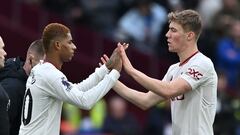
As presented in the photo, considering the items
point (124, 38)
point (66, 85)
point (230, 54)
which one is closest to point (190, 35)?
point (66, 85)

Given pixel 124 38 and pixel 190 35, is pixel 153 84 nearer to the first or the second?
pixel 190 35

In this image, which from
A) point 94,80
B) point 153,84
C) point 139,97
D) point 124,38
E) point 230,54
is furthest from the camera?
point 124,38

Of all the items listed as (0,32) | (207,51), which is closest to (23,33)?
(0,32)

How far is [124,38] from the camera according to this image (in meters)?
20.2

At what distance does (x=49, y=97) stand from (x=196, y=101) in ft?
4.99

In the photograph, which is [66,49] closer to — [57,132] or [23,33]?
[57,132]

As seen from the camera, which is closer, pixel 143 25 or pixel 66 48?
pixel 66 48

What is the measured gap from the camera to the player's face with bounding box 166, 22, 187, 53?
39.5ft

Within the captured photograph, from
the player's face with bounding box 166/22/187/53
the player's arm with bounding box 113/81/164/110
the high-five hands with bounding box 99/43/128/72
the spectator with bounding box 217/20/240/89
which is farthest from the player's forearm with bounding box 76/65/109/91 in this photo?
the spectator with bounding box 217/20/240/89

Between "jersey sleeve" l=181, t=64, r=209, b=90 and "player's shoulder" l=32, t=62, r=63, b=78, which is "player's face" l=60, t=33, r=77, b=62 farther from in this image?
"jersey sleeve" l=181, t=64, r=209, b=90

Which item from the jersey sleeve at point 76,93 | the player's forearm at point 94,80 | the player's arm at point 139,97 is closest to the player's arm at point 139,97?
the player's arm at point 139,97

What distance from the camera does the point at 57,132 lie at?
11.8 meters

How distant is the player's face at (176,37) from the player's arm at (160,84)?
377mm

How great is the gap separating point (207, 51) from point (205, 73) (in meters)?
7.85
